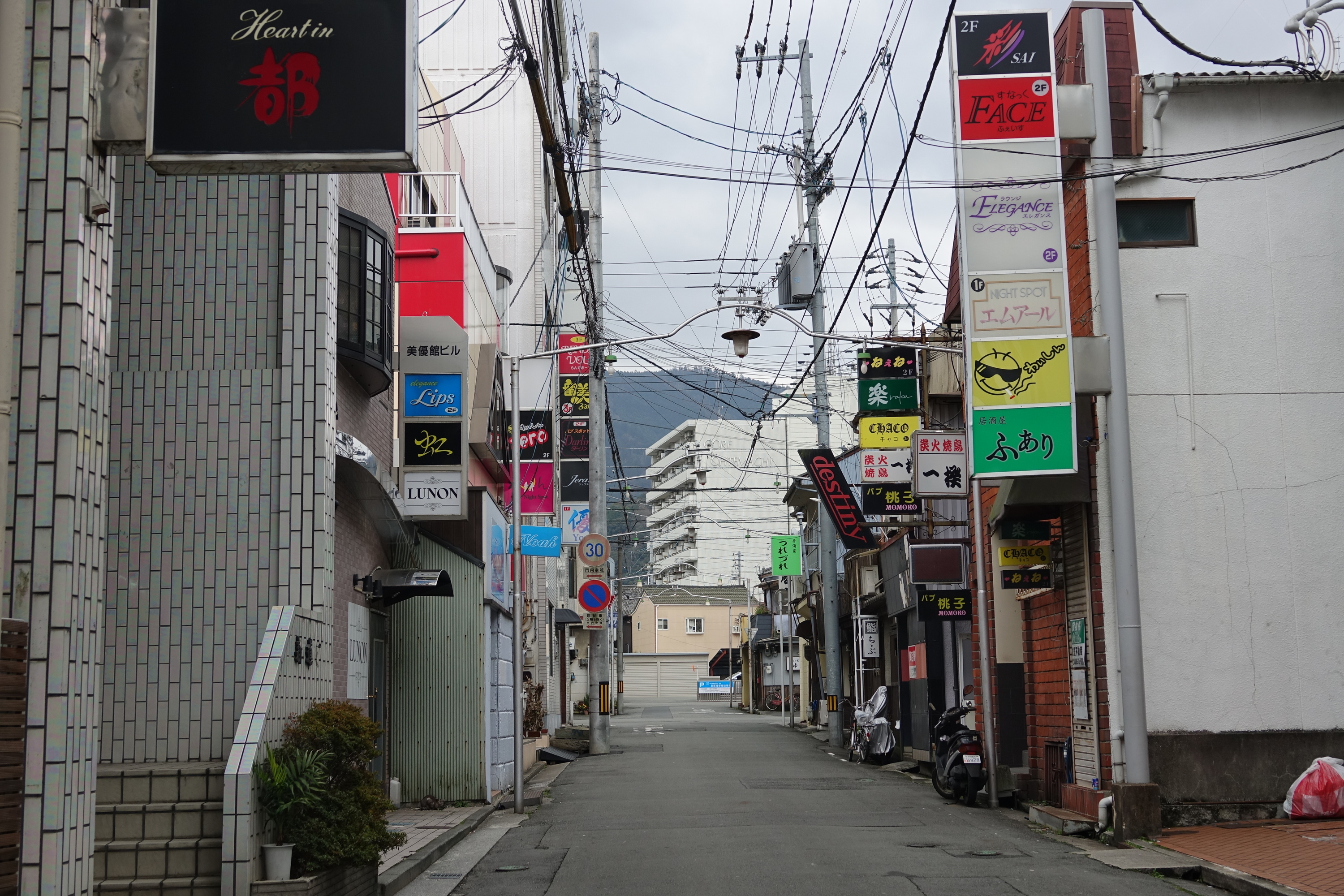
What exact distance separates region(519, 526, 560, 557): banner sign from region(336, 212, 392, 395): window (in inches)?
173

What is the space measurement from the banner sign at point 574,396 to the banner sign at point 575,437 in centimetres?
23

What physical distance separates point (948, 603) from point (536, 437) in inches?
491

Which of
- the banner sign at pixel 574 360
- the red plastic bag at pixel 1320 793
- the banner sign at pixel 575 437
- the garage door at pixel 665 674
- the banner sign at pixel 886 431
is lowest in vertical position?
the garage door at pixel 665 674

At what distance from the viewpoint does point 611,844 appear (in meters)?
14.4

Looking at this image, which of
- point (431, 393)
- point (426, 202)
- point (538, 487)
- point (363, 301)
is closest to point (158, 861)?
point (363, 301)

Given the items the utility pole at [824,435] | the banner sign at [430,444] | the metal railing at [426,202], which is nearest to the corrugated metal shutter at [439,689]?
the banner sign at [430,444]

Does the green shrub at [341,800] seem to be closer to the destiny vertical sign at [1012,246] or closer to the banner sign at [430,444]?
the banner sign at [430,444]

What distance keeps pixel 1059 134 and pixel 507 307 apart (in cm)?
2098

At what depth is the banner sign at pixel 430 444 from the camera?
1736cm

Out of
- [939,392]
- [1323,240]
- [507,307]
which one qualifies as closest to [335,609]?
[1323,240]

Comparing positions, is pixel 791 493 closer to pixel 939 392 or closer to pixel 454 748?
pixel 939 392

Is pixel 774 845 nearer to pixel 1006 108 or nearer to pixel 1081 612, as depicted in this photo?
pixel 1081 612

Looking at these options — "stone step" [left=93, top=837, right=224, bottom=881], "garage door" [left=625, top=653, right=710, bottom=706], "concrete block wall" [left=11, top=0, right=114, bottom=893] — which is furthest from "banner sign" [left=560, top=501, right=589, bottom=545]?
"garage door" [left=625, top=653, right=710, bottom=706]

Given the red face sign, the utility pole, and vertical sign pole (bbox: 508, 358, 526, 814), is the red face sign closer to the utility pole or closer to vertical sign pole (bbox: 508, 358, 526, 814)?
vertical sign pole (bbox: 508, 358, 526, 814)
